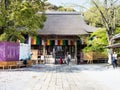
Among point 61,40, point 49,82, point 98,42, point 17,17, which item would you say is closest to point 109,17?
point 98,42

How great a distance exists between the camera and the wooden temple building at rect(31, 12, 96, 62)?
40528mm

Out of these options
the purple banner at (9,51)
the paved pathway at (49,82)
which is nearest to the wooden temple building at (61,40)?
the purple banner at (9,51)

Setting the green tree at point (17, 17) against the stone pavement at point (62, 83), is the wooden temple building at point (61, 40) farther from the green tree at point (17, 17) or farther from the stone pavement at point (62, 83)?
the stone pavement at point (62, 83)

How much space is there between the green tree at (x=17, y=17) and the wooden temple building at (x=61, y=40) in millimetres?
9596

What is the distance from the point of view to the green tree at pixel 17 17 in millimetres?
27766

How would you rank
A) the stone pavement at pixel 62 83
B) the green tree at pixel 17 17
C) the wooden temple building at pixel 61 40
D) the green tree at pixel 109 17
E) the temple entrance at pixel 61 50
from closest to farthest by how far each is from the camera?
the stone pavement at pixel 62 83 < the green tree at pixel 17 17 < the green tree at pixel 109 17 < the wooden temple building at pixel 61 40 < the temple entrance at pixel 61 50

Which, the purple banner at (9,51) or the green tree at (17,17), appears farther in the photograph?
the green tree at (17,17)

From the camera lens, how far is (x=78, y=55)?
136ft

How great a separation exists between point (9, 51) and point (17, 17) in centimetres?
304

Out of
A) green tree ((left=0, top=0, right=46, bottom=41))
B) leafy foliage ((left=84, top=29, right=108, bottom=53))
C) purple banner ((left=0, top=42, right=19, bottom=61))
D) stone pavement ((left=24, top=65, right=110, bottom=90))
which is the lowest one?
stone pavement ((left=24, top=65, right=110, bottom=90))

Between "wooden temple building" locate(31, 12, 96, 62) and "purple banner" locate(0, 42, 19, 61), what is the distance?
10.7 meters

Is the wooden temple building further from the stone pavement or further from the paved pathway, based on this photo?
the stone pavement

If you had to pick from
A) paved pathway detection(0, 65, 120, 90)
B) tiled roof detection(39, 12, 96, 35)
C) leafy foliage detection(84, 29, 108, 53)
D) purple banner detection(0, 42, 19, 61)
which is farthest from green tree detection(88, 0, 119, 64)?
paved pathway detection(0, 65, 120, 90)

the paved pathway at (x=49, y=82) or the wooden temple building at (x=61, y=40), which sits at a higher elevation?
the wooden temple building at (x=61, y=40)
